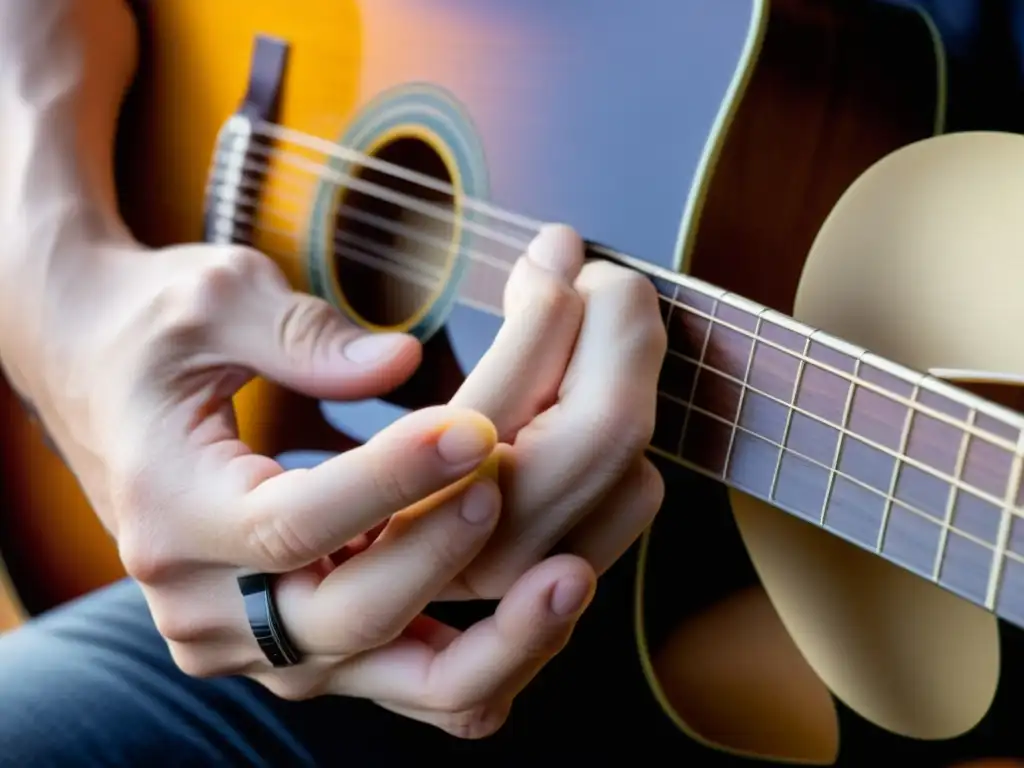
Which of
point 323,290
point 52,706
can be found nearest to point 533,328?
point 323,290

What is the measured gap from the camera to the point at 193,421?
56 cm

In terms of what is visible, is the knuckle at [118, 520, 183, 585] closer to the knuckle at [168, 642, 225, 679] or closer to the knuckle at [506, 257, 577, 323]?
the knuckle at [168, 642, 225, 679]

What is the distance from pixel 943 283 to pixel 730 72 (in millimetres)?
163

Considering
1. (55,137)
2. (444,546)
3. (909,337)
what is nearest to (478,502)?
(444,546)

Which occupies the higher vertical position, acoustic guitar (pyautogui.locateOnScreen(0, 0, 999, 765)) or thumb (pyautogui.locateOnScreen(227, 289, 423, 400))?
acoustic guitar (pyautogui.locateOnScreen(0, 0, 999, 765))

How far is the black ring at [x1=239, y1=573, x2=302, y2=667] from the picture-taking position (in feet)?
1.63

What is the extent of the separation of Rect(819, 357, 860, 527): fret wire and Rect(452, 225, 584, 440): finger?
13 cm

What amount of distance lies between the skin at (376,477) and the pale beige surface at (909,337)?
4.5 inches

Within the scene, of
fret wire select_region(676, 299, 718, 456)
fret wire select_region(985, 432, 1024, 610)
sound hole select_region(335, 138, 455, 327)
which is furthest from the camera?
sound hole select_region(335, 138, 455, 327)

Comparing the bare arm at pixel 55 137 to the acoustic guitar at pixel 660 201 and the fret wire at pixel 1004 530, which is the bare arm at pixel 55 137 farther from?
the fret wire at pixel 1004 530

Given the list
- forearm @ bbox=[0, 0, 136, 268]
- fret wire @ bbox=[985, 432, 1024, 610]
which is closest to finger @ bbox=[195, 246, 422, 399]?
forearm @ bbox=[0, 0, 136, 268]

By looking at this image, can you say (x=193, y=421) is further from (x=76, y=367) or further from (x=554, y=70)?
(x=554, y=70)

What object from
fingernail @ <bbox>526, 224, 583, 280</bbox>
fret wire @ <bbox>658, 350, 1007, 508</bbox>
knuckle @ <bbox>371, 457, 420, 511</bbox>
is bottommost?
knuckle @ <bbox>371, 457, 420, 511</bbox>

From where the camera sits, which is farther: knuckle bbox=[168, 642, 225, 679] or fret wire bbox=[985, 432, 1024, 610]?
knuckle bbox=[168, 642, 225, 679]
